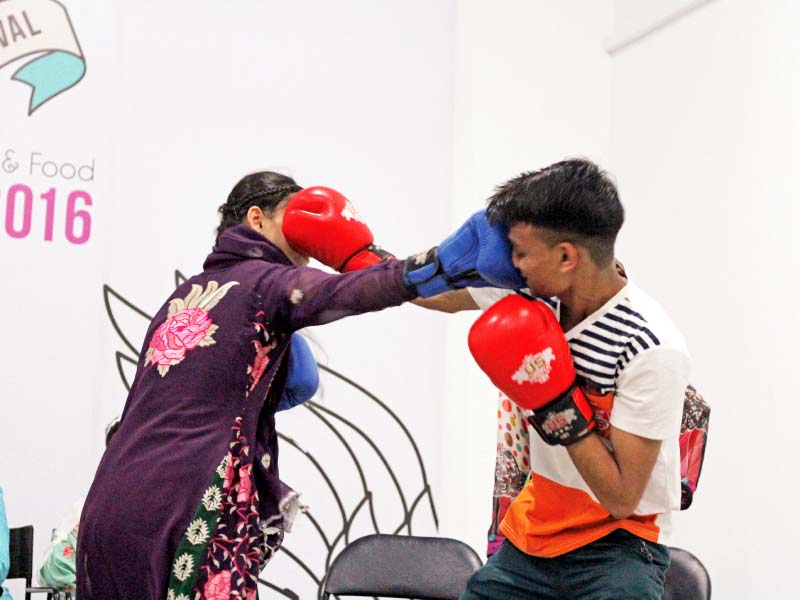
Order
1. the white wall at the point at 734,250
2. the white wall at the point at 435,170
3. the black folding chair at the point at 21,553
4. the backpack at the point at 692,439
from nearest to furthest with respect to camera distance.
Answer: the backpack at the point at 692,439 < the black folding chair at the point at 21,553 < the white wall at the point at 734,250 < the white wall at the point at 435,170

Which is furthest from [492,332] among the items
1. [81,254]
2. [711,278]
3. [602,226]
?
[81,254]

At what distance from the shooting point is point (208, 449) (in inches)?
79.0

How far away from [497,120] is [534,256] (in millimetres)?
2884

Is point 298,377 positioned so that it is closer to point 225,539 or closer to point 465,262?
point 225,539

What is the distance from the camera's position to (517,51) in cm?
481

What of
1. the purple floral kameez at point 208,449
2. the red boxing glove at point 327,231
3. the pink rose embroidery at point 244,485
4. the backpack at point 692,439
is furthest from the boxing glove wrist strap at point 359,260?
the backpack at point 692,439

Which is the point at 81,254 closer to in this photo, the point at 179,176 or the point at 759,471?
the point at 179,176

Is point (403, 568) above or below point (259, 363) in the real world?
below

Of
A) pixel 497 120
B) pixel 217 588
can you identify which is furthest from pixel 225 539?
pixel 497 120

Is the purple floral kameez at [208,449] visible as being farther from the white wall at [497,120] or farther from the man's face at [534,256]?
the white wall at [497,120]

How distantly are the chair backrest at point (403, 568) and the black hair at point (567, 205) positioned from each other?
183 cm

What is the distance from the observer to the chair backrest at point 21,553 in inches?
137

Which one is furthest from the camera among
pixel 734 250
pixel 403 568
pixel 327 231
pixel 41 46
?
pixel 41 46

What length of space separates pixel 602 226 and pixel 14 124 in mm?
2922
